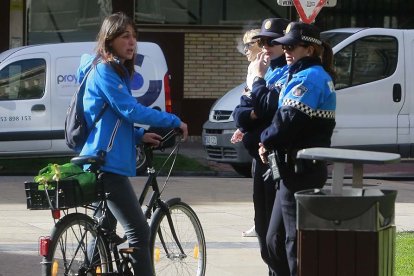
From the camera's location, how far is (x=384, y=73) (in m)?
15.6

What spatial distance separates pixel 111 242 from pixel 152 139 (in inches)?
27.4

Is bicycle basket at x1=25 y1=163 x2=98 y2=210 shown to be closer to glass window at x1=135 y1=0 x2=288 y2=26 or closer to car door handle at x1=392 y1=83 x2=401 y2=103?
car door handle at x1=392 y1=83 x2=401 y2=103

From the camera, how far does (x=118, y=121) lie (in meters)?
6.40

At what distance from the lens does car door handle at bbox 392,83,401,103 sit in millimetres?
15539

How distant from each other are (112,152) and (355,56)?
9.63 meters

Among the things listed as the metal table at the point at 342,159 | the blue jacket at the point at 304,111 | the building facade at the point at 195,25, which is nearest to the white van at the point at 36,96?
the building facade at the point at 195,25

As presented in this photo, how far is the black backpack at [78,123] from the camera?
21.0ft

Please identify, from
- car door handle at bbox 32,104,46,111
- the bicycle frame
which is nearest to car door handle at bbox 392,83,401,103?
car door handle at bbox 32,104,46,111

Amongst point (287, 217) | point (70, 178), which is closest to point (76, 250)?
point (70, 178)

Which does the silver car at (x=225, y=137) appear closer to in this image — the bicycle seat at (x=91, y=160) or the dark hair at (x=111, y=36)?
the dark hair at (x=111, y=36)

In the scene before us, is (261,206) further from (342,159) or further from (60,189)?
(342,159)

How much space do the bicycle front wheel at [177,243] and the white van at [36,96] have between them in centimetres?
854

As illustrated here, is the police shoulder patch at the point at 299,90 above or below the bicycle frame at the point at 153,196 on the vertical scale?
above

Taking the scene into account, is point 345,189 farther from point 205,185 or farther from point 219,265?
point 205,185
